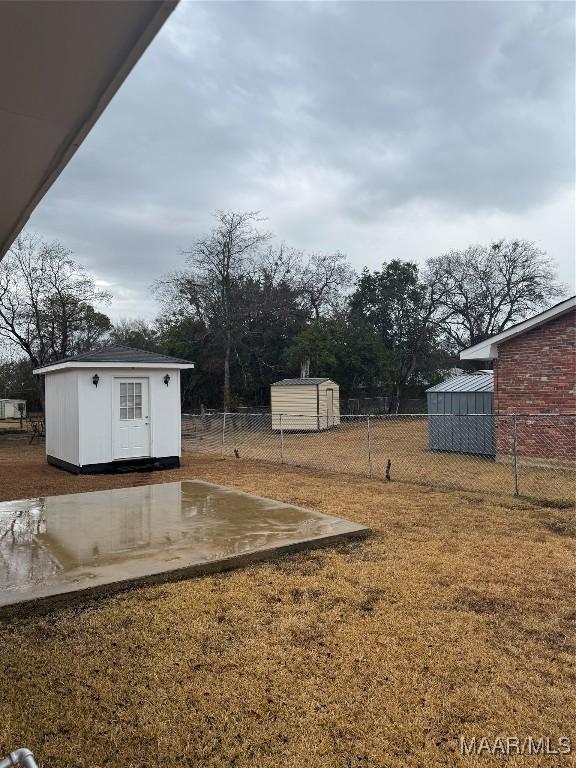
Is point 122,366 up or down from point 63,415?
up

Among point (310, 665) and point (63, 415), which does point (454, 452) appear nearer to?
point (63, 415)

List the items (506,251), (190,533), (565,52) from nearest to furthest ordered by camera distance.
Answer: (190,533) → (565,52) → (506,251)

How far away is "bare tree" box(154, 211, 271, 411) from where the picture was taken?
22.6m

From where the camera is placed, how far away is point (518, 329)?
33.5ft

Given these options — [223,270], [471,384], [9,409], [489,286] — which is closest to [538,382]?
[471,384]

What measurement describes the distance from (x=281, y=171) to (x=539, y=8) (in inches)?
283

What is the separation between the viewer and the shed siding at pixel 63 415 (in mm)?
10180

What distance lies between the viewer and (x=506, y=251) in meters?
28.9

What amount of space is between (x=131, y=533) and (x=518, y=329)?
8.57 m

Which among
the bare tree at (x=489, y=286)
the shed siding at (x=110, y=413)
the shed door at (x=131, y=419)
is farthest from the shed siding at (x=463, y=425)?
the bare tree at (x=489, y=286)

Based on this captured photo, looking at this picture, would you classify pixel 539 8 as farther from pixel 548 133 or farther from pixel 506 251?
pixel 506 251

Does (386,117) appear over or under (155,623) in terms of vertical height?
over

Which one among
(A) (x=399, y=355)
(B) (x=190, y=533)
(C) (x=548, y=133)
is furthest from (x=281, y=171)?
(A) (x=399, y=355)
